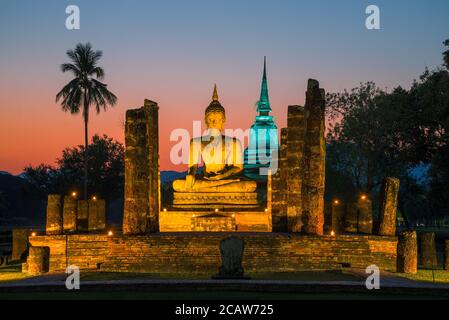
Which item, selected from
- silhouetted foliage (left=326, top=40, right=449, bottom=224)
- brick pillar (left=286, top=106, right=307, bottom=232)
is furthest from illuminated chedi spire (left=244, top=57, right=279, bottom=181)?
brick pillar (left=286, top=106, right=307, bottom=232)

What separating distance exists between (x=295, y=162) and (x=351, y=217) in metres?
3.19

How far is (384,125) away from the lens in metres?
37.6

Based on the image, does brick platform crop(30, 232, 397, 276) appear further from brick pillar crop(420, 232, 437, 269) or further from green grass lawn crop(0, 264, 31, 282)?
brick pillar crop(420, 232, 437, 269)

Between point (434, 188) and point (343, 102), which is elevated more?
point (343, 102)

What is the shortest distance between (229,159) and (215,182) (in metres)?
2.01

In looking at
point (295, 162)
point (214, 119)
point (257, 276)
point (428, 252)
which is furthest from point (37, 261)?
point (428, 252)

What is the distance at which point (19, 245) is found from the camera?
25.7 m

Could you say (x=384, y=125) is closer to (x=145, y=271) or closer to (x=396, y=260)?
(x=396, y=260)

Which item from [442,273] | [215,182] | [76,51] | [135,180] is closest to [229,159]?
[215,182]

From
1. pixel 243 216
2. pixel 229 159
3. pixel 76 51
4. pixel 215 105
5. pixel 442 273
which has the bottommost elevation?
→ pixel 442 273

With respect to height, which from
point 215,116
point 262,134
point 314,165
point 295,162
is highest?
point 262,134

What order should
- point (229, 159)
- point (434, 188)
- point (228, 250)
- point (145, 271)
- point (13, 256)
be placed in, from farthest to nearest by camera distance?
point (434, 188) < point (229, 159) < point (13, 256) < point (145, 271) < point (228, 250)

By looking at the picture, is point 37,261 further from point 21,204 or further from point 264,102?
point 21,204

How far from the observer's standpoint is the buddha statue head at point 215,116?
29.2 metres
